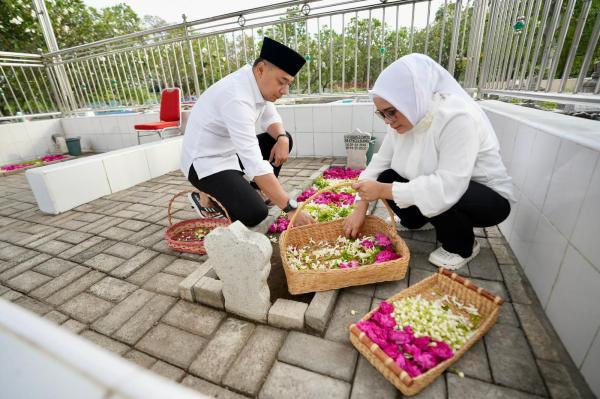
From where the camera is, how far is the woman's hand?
7.82ft

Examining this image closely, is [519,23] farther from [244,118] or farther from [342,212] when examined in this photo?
[244,118]

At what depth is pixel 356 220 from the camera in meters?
2.41

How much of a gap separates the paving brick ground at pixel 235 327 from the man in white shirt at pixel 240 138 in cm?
67

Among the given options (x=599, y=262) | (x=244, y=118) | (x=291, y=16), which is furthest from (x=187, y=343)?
(x=291, y=16)

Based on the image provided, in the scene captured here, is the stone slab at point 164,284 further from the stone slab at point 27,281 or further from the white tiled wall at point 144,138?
the white tiled wall at point 144,138

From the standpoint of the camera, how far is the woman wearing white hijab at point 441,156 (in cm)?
177

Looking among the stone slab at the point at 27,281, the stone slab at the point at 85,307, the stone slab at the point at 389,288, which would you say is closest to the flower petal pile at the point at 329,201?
the stone slab at the point at 389,288

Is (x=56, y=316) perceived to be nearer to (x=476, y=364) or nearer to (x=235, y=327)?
(x=235, y=327)

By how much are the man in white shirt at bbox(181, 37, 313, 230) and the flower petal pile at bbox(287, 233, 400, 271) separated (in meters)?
0.26

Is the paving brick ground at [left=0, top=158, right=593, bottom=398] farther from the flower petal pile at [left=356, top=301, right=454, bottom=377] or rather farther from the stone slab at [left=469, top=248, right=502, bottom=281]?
the flower petal pile at [left=356, top=301, right=454, bottom=377]

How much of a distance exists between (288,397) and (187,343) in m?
0.71

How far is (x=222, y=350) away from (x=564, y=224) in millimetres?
2013

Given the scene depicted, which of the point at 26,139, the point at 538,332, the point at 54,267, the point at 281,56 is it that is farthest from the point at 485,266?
the point at 26,139

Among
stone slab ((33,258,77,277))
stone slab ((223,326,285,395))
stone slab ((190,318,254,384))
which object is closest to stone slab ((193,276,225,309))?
stone slab ((190,318,254,384))
